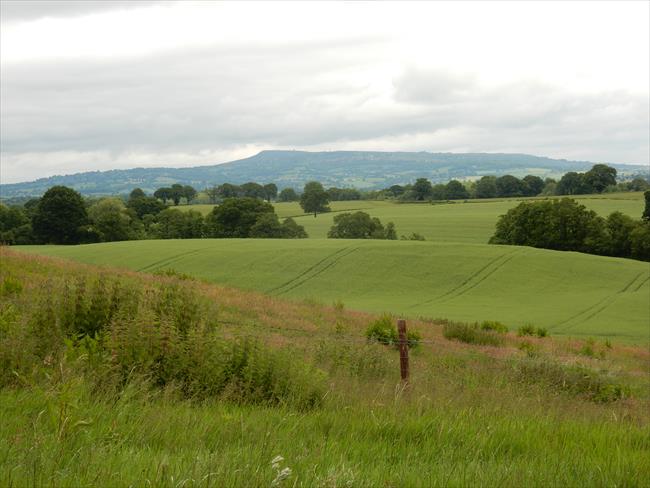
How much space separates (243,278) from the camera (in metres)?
54.8

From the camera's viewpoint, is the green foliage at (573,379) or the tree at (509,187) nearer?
the green foliage at (573,379)

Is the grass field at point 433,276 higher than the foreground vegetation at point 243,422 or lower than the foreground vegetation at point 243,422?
lower

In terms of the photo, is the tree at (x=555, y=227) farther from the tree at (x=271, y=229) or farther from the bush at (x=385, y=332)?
the bush at (x=385, y=332)

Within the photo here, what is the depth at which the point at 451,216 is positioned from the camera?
4641 inches

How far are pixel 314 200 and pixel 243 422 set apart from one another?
13566 cm

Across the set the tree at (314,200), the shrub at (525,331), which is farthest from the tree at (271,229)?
the shrub at (525,331)

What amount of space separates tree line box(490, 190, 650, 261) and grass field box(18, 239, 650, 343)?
2378cm

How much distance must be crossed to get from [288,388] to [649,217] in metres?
99.1

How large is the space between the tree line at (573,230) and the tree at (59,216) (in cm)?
5976

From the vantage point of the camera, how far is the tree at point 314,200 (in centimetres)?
14138

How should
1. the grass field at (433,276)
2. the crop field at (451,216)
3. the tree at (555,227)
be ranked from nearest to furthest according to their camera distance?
the grass field at (433,276) → the tree at (555,227) → the crop field at (451,216)

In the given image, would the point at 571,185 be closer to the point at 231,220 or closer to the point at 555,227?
the point at 555,227

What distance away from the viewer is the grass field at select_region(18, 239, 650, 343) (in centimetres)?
4391

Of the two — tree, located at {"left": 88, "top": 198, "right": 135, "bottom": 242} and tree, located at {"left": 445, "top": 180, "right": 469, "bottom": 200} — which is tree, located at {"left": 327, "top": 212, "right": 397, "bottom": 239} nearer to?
tree, located at {"left": 88, "top": 198, "right": 135, "bottom": 242}
